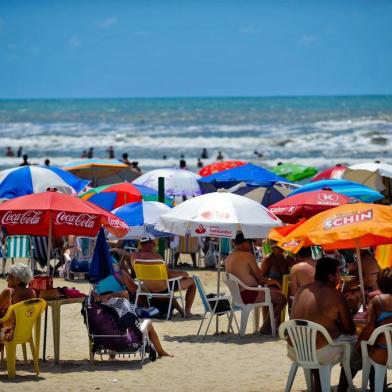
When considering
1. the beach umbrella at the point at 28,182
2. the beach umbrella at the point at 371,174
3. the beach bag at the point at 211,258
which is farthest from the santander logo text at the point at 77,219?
the beach umbrella at the point at 371,174

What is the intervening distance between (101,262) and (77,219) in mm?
474

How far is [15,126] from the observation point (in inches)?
3130

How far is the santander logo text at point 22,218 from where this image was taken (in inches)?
327

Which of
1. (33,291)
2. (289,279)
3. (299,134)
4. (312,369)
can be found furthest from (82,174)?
(299,134)

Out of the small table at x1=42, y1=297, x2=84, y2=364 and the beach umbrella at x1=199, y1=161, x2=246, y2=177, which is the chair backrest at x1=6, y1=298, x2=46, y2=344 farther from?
the beach umbrella at x1=199, y1=161, x2=246, y2=177

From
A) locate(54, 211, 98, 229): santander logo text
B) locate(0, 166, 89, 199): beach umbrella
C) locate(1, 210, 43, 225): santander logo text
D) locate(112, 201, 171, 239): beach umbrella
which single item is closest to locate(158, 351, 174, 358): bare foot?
locate(54, 211, 98, 229): santander logo text

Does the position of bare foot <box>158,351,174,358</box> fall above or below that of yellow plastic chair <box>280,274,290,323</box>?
below

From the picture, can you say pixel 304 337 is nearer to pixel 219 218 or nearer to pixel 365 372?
pixel 365 372

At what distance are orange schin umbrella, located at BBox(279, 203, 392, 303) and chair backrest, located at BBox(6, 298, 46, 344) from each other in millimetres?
1940

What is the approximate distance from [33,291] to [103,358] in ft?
3.75

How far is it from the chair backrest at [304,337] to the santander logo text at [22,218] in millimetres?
2674

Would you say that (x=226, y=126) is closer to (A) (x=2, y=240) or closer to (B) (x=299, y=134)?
(B) (x=299, y=134)

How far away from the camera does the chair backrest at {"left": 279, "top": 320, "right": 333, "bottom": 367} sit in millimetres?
6543

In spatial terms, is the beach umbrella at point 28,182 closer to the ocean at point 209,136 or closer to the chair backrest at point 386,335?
the chair backrest at point 386,335
